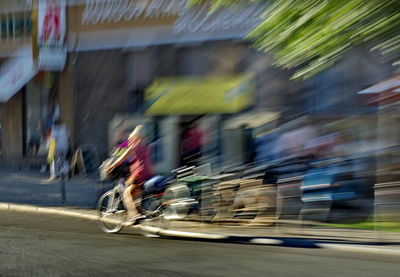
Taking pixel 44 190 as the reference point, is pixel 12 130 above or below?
above

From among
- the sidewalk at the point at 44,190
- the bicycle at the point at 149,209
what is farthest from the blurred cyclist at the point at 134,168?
the sidewalk at the point at 44,190

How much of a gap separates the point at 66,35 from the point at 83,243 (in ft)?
34.5

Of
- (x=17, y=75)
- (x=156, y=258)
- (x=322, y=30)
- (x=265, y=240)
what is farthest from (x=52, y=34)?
(x=322, y=30)

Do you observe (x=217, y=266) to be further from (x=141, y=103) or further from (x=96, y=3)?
A: (x=96, y=3)

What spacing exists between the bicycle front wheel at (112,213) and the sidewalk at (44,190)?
218 cm

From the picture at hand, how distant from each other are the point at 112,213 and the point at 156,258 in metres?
2.32

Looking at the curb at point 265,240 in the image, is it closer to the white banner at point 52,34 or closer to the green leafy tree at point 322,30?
the green leafy tree at point 322,30

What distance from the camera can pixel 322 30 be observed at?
5461 millimetres

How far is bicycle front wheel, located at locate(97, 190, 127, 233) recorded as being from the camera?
29.8ft

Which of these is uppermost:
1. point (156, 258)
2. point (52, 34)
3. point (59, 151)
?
point (52, 34)

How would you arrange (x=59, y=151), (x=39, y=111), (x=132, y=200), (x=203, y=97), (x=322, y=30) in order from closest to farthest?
(x=322, y=30)
(x=132, y=200)
(x=203, y=97)
(x=59, y=151)
(x=39, y=111)

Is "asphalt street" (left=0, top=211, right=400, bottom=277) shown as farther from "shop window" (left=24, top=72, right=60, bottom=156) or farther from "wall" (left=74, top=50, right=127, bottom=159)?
"shop window" (left=24, top=72, right=60, bottom=156)

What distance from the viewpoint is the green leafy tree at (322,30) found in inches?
199

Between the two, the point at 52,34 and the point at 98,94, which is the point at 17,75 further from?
the point at 98,94
